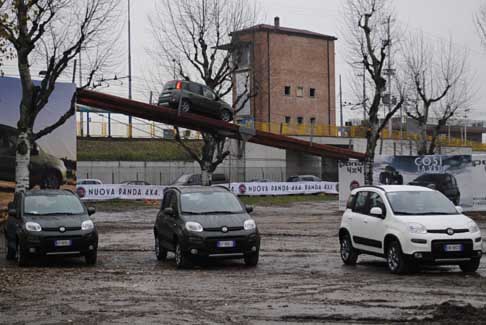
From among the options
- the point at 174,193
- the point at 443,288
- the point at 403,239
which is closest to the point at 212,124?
the point at 174,193

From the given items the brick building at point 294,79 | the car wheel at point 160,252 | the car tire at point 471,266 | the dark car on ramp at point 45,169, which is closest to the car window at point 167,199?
the car wheel at point 160,252

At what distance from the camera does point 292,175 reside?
65438 millimetres

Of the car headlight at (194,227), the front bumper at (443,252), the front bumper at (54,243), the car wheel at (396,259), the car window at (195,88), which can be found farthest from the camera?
→ the car window at (195,88)

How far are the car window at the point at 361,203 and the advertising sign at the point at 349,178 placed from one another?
75.4 ft

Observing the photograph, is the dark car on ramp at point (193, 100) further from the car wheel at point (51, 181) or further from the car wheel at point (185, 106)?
the car wheel at point (51, 181)

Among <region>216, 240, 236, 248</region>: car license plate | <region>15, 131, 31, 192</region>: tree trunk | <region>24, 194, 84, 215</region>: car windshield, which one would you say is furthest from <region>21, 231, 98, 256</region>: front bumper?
<region>15, 131, 31, 192</region>: tree trunk

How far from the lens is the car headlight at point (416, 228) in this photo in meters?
15.1

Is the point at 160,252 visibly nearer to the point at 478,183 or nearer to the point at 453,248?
the point at 453,248

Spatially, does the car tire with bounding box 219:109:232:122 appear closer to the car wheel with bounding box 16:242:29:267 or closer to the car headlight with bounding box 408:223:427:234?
the car wheel with bounding box 16:242:29:267

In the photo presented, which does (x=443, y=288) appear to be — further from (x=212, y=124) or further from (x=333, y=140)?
(x=333, y=140)

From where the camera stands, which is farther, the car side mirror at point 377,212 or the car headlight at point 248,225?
the car headlight at point 248,225

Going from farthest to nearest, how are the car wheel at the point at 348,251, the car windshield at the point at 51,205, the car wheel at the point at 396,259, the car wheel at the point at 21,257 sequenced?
the car windshield at the point at 51,205 < the car wheel at the point at 21,257 < the car wheel at the point at 348,251 < the car wheel at the point at 396,259

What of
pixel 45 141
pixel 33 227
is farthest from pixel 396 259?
pixel 45 141

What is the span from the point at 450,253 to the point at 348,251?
9.82ft
